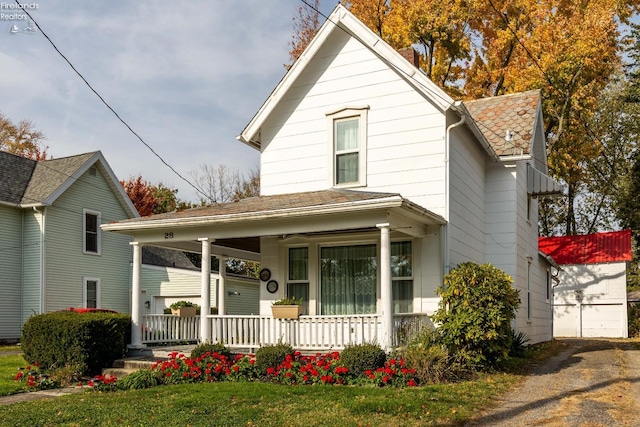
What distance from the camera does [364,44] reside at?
14289mm

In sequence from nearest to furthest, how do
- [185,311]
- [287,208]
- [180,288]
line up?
1. [287,208]
2. [185,311]
3. [180,288]

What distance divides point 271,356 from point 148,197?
89.5ft

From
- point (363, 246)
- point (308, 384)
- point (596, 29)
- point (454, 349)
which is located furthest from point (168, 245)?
point (596, 29)

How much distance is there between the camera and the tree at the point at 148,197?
121 ft

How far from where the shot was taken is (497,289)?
11.8 meters

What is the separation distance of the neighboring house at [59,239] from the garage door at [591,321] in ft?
65.6

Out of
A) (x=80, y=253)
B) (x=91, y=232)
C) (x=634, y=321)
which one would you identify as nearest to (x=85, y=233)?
(x=91, y=232)

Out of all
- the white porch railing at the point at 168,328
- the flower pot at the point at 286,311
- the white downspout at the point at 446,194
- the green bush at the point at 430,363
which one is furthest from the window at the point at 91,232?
the green bush at the point at 430,363

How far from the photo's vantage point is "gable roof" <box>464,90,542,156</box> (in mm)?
16797

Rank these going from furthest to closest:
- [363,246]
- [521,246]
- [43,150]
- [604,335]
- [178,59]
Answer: [43,150] < [604,335] < [521,246] < [178,59] < [363,246]

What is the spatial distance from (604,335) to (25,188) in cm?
2569

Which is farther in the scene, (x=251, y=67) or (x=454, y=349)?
(x=251, y=67)

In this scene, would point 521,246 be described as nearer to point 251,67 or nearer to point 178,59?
point 251,67

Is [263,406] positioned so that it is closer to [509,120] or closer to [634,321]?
[509,120]
